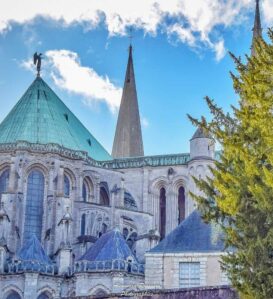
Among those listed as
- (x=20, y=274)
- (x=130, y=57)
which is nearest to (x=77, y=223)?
(x=20, y=274)

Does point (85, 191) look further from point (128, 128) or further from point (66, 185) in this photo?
point (128, 128)

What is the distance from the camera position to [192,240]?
33.9 m

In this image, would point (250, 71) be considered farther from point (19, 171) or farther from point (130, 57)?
point (130, 57)

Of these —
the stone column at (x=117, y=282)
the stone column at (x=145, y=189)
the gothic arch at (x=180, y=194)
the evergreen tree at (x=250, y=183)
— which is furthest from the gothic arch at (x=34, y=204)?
the evergreen tree at (x=250, y=183)

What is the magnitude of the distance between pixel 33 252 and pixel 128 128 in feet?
105

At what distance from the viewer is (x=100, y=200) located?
191 feet

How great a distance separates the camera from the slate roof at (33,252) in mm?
45469

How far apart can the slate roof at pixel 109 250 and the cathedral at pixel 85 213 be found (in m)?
0.07

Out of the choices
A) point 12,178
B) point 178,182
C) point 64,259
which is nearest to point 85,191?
point 12,178

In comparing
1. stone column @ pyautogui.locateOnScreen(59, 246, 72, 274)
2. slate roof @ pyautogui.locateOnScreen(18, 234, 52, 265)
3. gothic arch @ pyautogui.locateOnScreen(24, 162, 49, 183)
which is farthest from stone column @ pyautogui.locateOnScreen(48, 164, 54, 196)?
stone column @ pyautogui.locateOnScreen(59, 246, 72, 274)

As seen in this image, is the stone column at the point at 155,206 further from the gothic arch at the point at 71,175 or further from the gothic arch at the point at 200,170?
the gothic arch at the point at 71,175

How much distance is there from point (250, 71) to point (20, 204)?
112ft

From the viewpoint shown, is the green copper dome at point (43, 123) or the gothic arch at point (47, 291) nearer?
the gothic arch at point (47, 291)

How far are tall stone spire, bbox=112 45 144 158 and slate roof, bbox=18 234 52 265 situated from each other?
92.9ft
